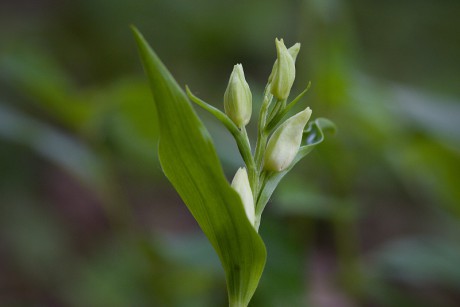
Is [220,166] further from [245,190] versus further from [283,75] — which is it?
[283,75]

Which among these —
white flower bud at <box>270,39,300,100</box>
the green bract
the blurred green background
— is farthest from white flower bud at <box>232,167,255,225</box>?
the blurred green background

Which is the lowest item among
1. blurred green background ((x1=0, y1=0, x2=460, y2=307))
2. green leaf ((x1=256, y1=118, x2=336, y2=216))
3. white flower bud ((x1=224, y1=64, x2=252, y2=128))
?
blurred green background ((x1=0, y1=0, x2=460, y2=307))

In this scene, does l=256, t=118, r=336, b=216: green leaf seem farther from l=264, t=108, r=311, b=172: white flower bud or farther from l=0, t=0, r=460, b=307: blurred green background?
l=0, t=0, r=460, b=307: blurred green background

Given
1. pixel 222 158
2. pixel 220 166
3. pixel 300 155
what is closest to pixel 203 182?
pixel 220 166

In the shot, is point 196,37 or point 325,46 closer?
point 325,46

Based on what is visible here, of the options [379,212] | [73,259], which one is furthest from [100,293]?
[379,212]

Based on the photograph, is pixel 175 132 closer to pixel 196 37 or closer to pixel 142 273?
pixel 142 273
